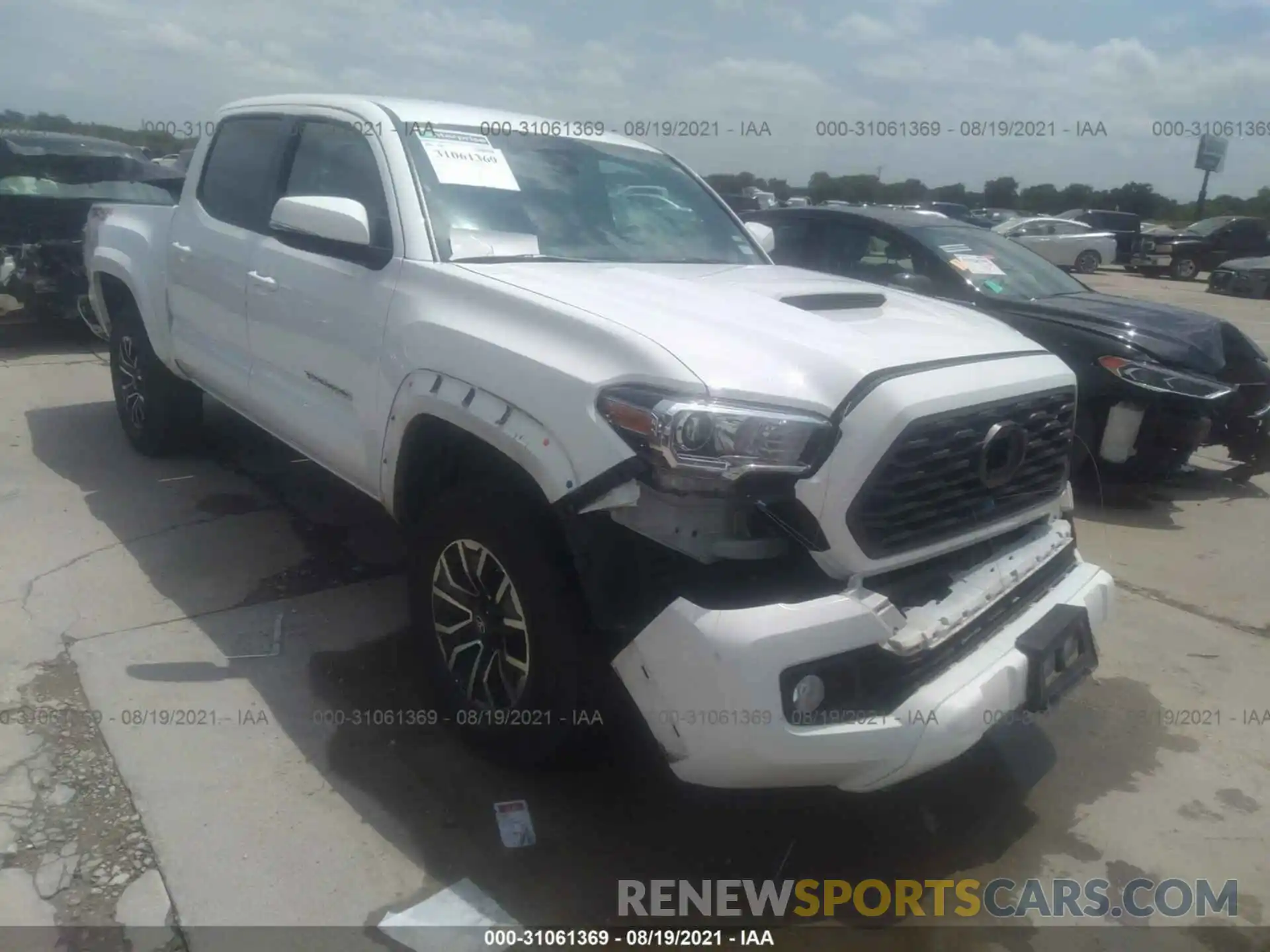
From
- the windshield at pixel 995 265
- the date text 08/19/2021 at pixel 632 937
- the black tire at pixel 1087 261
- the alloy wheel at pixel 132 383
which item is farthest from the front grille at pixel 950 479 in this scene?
the black tire at pixel 1087 261

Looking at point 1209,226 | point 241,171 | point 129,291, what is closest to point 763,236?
point 241,171

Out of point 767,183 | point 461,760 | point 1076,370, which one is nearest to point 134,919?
point 461,760

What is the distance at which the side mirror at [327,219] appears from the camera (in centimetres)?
329

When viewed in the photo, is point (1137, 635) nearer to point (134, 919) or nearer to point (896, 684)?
point (896, 684)

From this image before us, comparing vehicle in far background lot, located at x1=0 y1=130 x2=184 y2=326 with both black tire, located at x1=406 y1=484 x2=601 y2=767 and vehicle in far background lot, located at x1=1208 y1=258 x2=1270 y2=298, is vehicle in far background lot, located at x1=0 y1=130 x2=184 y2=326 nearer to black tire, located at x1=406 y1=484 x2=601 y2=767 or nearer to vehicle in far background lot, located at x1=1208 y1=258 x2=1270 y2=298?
black tire, located at x1=406 y1=484 x2=601 y2=767

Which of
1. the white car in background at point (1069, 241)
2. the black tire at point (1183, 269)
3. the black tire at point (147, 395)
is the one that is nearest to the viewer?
the black tire at point (147, 395)

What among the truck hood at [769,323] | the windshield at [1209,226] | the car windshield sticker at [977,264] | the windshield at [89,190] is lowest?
the windshield at [1209,226]

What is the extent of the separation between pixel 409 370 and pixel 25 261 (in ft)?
24.3

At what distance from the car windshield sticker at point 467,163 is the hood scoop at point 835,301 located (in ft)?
3.87

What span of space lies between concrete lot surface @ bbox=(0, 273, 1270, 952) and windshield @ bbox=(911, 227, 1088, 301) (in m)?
2.31

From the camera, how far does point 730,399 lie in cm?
246

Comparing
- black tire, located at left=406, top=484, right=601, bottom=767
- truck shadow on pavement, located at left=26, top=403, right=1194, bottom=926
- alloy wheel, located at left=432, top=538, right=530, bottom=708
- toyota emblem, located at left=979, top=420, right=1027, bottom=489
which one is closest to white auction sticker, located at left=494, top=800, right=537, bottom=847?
truck shadow on pavement, located at left=26, top=403, right=1194, bottom=926

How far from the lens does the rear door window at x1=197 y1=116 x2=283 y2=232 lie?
4.44m

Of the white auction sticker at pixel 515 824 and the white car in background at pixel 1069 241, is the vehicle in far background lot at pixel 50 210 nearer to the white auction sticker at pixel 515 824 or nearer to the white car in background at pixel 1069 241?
the white auction sticker at pixel 515 824
